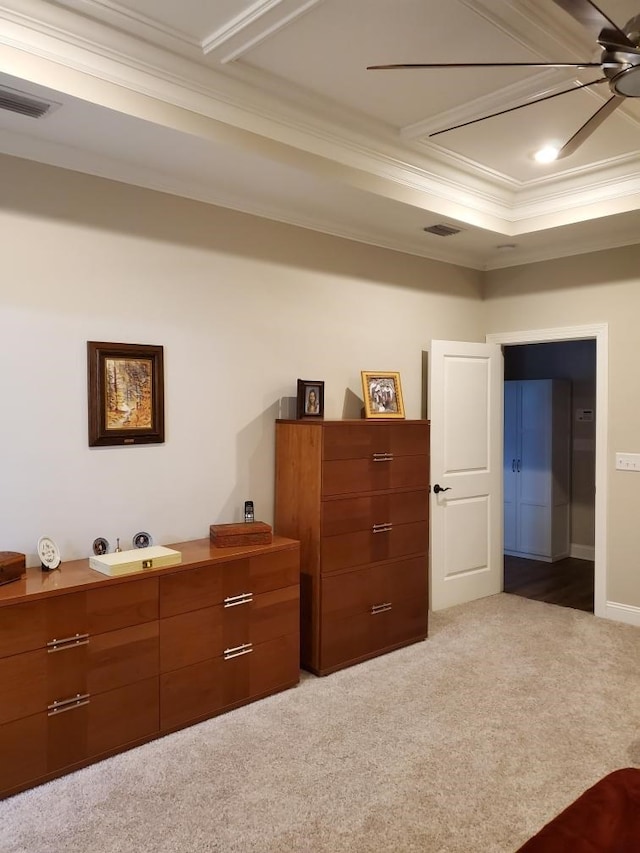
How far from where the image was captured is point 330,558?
11.4ft

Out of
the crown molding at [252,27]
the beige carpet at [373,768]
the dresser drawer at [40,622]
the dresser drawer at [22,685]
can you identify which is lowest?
the beige carpet at [373,768]

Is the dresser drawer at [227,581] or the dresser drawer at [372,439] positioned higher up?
the dresser drawer at [372,439]

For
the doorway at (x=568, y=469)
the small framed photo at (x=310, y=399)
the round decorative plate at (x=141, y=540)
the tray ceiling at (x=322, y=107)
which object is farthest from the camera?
the doorway at (x=568, y=469)

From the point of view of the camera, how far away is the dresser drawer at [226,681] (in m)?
2.85

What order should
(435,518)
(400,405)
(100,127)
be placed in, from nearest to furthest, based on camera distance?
1. (100,127)
2. (400,405)
3. (435,518)

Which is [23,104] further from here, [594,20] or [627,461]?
[627,461]

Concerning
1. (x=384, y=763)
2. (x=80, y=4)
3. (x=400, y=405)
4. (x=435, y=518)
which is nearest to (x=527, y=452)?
(x=435, y=518)

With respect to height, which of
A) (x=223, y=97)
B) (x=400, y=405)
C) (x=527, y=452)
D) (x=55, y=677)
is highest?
(x=223, y=97)

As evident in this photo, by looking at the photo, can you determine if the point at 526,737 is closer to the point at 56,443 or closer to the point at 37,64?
the point at 56,443

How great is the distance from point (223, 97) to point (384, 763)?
2935mm

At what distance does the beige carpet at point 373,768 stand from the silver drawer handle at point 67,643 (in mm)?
511

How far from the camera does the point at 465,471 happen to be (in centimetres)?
480

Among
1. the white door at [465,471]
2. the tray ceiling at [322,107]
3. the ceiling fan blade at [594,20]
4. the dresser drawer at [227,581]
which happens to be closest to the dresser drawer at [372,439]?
the dresser drawer at [227,581]

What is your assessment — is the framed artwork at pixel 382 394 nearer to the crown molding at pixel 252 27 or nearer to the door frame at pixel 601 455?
the door frame at pixel 601 455
